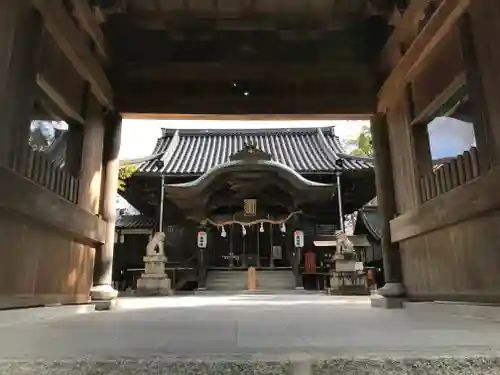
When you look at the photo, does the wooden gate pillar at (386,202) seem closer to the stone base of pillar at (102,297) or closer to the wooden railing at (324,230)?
the stone base of pillar at (102,297)

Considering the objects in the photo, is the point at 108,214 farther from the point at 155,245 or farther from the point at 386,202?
the point at 155,245

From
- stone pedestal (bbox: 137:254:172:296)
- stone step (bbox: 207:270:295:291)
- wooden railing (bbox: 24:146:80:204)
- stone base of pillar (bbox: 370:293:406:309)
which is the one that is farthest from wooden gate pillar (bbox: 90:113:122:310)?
stone step (bbox: 207:270:295:291)

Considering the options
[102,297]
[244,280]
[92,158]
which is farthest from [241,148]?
[102,297]

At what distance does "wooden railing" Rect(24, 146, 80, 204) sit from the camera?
9.03 ft

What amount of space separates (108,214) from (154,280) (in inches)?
329

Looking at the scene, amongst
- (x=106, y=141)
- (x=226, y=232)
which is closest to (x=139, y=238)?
(x=226, y=232)

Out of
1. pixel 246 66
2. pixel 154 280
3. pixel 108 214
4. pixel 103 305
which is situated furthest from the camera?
pixel 154 280

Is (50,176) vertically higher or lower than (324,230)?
lower

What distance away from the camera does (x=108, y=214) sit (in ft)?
14.2

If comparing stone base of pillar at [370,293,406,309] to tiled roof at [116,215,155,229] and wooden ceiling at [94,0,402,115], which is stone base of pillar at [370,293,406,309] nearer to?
wooden ceiling at [94,0,402,115]

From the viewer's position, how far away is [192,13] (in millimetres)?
4027

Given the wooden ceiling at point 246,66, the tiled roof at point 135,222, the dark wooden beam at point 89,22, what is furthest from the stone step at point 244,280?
the dark wooden beam at point 89,22

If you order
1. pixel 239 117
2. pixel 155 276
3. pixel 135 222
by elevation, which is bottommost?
pixel 155 276

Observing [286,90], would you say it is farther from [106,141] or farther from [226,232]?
[226,232]
